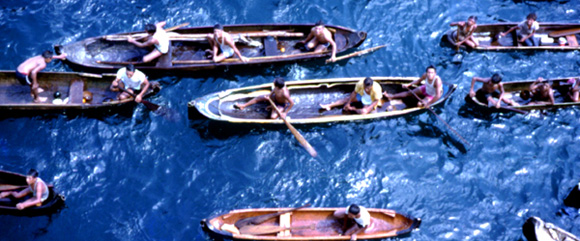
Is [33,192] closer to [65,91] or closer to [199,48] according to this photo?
[65,91]

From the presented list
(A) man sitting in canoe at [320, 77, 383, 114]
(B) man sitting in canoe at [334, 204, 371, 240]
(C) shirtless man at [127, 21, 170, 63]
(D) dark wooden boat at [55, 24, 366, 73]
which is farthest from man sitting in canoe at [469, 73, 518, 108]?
(C) shirtless man at [127, 21, 170, 63]

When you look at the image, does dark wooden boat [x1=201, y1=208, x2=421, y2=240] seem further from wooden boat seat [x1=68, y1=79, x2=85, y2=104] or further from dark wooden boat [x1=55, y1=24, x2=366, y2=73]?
wooden boat seat [x1=68, y1=79, x2=85, y2=104]

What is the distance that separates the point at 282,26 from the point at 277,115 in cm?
426

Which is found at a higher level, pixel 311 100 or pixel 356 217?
pixel 311 100

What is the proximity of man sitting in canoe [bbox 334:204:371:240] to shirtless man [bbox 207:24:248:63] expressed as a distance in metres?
6.95

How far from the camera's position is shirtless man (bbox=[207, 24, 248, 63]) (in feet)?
57.2

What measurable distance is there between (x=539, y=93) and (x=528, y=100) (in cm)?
53

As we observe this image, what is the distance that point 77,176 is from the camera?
52.9ft

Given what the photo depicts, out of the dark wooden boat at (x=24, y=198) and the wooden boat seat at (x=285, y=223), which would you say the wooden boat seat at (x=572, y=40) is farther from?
the dark wooden boat at (x=24, y=198)

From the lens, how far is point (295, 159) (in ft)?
55.0

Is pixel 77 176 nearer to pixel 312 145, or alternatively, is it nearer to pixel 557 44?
pixel 312 145

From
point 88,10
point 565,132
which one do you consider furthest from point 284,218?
point 88,10

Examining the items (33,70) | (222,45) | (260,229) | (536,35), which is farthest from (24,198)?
(536,35)

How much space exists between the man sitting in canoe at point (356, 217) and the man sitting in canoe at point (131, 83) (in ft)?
26.1
